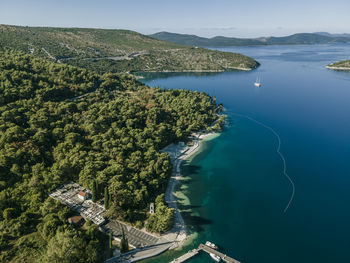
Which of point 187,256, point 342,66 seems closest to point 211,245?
point 187,256

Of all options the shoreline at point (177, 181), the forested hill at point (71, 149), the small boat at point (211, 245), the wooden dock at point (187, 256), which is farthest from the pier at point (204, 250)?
the forested hill at point (71, 149)

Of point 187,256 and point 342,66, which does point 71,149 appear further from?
point 342,66

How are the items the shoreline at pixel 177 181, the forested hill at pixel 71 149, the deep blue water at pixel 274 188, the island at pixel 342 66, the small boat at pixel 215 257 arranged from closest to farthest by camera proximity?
the forested hill at pixel 71 149
the small boat at pixel 215 257
the shoreline at pixel 177 181
the deep blue water at pixel 274 188
the island at pixel 342 66

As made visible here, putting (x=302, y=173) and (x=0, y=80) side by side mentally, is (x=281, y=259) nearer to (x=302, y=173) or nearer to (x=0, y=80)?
(x=302, y=173)

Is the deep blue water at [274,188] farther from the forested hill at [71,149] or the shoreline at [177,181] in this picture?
the forested hill at [71,149]

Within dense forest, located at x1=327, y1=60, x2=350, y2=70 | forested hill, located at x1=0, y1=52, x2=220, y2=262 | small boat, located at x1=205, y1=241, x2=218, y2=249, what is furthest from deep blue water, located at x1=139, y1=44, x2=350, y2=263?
dense forest, located at x1=327, y1=60, x2=350, y2=70

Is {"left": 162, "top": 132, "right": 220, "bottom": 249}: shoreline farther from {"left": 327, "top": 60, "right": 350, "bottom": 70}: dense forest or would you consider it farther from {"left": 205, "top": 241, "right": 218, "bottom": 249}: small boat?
{"left": 327, "top": 60, "right": 350, "bottom": 70}: dense forest

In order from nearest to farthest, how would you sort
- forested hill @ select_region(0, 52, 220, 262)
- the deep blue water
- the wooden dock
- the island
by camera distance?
the wooden dock → forested hill @ select_region(0, 52, 220, 262) → the deep blue water → the island

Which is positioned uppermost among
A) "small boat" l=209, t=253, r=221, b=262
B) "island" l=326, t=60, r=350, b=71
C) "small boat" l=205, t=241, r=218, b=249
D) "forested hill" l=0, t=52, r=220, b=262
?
"island" l=326, t=60, r=350, b=71
